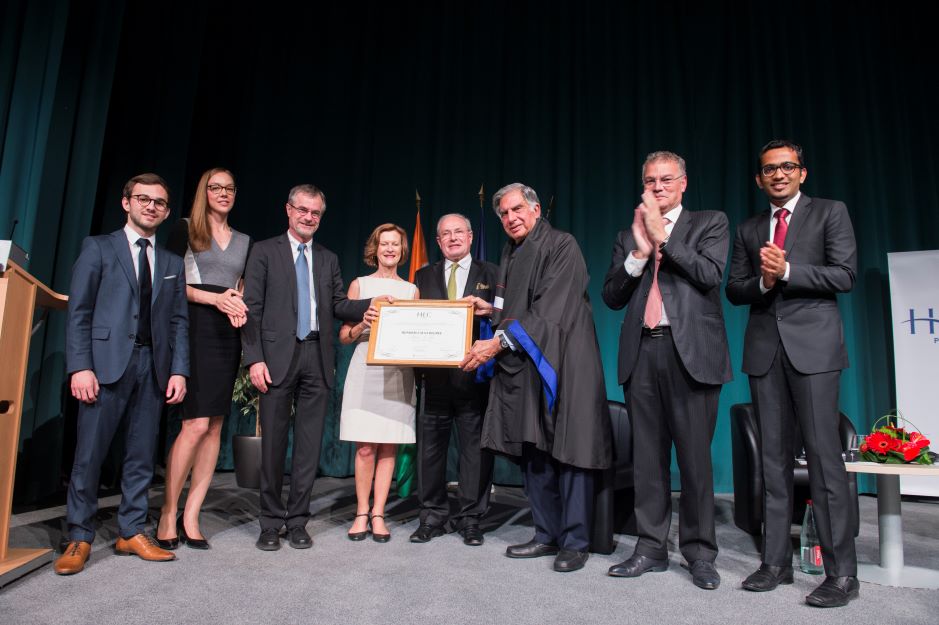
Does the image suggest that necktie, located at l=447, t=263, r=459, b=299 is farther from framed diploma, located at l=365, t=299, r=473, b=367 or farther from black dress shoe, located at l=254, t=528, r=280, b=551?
black dress shoe, located at l=254, t=528, r=280, b=551

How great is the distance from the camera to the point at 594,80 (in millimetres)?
5613

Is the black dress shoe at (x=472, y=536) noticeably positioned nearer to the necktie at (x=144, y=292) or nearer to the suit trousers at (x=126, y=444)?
the suit trousers at (x=126, y=444)

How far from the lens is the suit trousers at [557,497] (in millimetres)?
2650

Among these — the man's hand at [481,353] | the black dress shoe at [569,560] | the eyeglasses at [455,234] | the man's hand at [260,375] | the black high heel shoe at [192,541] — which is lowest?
the black high heel shoe at [192,541]

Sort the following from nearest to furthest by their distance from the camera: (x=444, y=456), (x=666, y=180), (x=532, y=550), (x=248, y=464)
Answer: (x=666, y=180)
(x=532, y=550)
(x=444, y=456)
(x=248, y=464)

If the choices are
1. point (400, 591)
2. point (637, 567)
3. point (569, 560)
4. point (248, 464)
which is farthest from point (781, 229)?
→ point (248, 464)

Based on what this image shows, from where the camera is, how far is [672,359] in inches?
97.5

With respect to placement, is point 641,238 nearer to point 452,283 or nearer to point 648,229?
point 648,229

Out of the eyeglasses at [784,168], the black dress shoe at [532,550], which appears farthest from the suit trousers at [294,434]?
the eyeglasses at [784,168]

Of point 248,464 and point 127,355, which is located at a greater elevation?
point 127,355

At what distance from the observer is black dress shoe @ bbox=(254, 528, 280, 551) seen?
2785 mm

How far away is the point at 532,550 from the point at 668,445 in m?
0.74

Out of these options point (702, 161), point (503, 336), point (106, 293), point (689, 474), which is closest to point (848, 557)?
point (689, 474)

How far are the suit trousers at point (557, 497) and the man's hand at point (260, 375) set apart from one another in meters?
1.19
